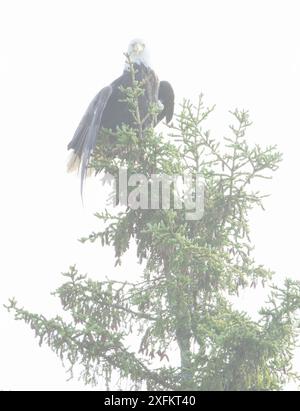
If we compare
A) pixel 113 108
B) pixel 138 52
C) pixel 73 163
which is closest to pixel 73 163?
pixel 73 163

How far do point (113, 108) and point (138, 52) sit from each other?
3.91 ft

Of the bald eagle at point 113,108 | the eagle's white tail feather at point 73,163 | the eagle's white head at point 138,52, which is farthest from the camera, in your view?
the eagle's white head at point 138,52

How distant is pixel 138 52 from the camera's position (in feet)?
43.2

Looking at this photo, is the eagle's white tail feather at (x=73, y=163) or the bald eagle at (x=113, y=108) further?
the eagle's white tail feather at (x=73, y=163)

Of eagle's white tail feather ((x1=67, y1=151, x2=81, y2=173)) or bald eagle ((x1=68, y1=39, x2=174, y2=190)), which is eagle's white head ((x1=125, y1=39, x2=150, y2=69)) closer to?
bald eagle ((x1=68, y1=39, x2=174, y2=190))

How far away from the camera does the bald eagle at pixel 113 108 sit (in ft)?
36.7

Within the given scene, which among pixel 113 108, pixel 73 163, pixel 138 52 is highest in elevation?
pixel 138 52

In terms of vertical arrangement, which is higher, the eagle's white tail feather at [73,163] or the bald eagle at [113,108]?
the bald eagle at [113,108]

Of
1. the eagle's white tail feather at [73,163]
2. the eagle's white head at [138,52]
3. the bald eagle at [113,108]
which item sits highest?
the eagle's white head at [138,52]

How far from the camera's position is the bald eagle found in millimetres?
11189

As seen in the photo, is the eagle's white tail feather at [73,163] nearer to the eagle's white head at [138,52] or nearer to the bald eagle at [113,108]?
the bald eagle at [113,108]

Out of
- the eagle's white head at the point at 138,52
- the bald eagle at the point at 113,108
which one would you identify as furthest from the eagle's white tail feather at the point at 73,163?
the eagle's white head at the point at 138,52

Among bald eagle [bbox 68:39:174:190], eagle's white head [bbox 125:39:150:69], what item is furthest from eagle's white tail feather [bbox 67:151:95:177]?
eagle's white head [bbox 125:39:150:69]

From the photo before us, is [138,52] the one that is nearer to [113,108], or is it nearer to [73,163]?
[113,108]
